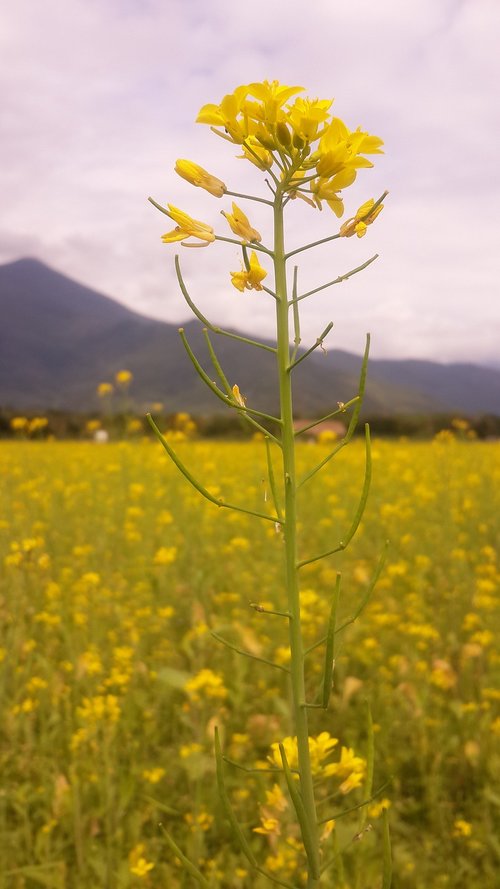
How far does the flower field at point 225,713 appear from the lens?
1.70 meters

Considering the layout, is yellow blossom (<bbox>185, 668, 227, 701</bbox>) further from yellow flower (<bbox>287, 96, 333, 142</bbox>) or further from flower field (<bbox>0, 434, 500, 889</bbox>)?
yellow flower (<bbox>287, 96, 333, 142</bbox>)

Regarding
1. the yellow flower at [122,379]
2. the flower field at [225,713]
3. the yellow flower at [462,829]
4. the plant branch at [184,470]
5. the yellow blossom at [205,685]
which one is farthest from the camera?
the yellow flower at [122,379]

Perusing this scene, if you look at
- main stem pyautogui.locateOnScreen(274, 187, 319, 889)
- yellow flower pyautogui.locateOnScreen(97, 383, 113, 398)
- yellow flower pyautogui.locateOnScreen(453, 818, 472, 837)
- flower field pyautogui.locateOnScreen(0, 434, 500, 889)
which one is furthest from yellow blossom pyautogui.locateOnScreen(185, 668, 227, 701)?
yellow flower pyautogui.locateOnScreen(97, 383, 113, 398)

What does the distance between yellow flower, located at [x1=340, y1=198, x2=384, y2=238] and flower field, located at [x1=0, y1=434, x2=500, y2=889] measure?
16.1 inches

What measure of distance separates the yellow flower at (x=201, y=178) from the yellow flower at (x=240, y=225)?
0.12 feet

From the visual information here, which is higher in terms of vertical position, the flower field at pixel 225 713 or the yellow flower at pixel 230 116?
the yellow flower at pixel 230 116

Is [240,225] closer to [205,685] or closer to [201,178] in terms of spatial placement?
[201,178]

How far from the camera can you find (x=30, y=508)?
14.6 feet

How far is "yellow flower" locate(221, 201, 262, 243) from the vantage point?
2.97 feet

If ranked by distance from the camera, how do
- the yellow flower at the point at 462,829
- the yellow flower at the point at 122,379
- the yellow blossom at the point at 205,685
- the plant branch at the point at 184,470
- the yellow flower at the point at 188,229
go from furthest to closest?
the yellow flower at the point at 122,379 → the yellow blossom at the point at 205,685 → the yellow flower at the point at 462,829 → the yellow flower at the point at 188,229 → the plant branch at the point at 184,470

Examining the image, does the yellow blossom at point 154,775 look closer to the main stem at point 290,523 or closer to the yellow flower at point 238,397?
the main stem at point 290,523

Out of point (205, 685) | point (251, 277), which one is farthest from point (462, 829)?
point (251, 277)

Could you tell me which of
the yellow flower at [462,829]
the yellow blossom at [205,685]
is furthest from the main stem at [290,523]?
the yellow flower at [462,829]

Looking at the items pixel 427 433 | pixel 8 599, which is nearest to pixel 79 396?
pixel 427 433
